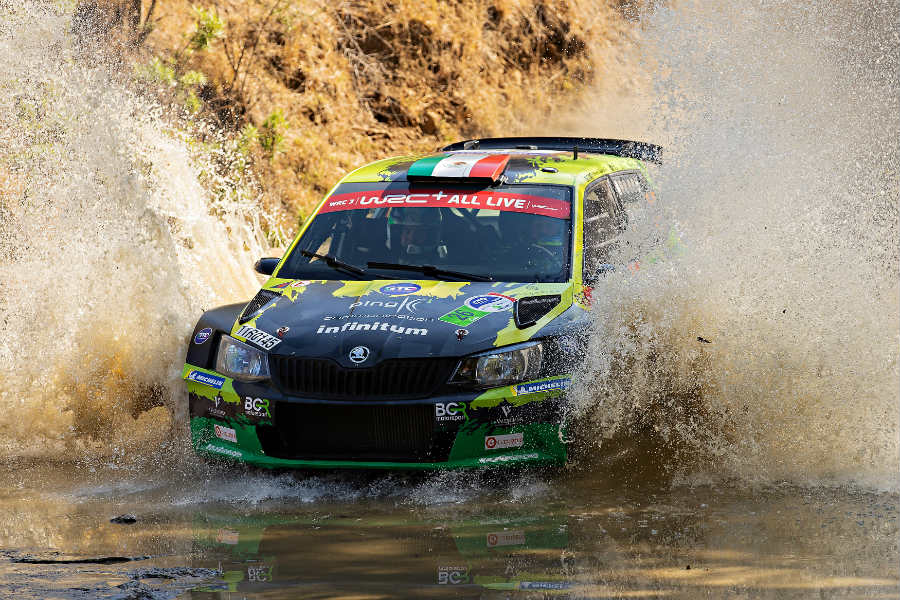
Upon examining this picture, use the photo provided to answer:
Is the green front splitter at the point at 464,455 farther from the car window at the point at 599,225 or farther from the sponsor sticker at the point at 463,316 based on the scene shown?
the car window at the point at 599,225

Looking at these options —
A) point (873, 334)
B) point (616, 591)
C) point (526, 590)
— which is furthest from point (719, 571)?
point (873, 334)

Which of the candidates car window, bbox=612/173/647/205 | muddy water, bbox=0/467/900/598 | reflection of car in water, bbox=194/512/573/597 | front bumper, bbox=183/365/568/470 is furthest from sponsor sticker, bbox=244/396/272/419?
car window, bbox=612/173/647/205

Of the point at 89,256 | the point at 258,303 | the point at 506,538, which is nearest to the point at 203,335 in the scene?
the point at 258,303

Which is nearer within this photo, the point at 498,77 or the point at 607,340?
the point at 607,340

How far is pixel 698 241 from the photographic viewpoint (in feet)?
22.4

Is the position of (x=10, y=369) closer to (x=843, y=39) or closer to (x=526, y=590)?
(x=526, y=590)

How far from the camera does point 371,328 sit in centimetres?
589

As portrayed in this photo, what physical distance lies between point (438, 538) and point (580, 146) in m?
4.40

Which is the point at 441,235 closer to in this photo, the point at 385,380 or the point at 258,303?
the point at 258,303

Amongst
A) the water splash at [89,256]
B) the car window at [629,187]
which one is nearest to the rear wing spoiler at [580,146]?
the car window at [629,187]

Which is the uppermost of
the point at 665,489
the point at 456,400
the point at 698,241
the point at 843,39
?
the point at 843,39

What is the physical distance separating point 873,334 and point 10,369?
17.1 feet

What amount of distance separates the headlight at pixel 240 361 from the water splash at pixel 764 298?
159cm

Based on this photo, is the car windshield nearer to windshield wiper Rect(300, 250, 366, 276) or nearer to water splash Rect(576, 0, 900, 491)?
windshield wiper Rect(300, 250, 366, 276)
